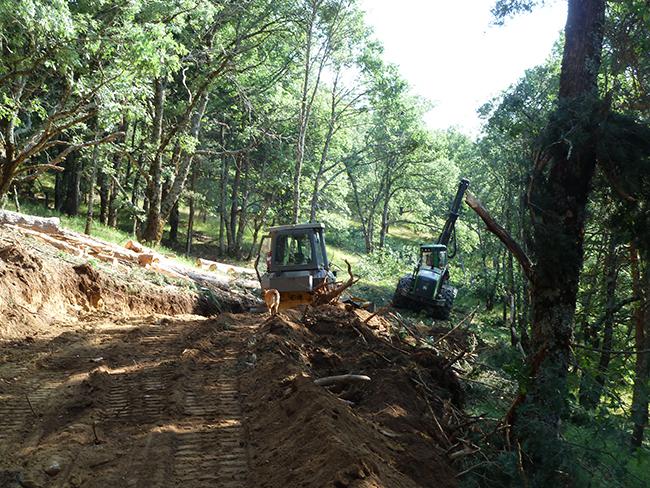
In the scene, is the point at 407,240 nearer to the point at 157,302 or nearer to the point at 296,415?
the point at 157,302

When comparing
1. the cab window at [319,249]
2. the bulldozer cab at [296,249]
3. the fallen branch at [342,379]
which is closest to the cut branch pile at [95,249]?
the bulldozer cab at [296,249]

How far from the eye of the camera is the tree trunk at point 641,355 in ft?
20.4

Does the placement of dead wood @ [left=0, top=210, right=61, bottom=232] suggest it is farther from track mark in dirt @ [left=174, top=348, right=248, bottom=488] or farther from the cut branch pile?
track mark in dirt @ [left=174, top=348, right=248, bottom=488]

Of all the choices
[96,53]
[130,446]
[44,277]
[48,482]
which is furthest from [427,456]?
[96,53]

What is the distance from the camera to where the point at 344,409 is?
595 centimetres

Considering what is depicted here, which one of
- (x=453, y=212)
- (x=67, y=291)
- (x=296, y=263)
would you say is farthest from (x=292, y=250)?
(x=453, y=212)

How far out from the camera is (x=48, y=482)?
4348 mm

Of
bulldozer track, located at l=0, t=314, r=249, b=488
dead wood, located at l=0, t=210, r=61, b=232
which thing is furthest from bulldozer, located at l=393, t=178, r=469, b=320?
bulldozer track, located at l=0, t=314, r=249, b=488

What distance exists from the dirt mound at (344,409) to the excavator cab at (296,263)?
3.01m

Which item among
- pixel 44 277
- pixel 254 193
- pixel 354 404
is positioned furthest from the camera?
pixel 254 193

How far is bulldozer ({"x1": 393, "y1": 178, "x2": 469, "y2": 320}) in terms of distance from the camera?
19516 mm

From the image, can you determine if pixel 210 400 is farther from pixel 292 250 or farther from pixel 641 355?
pixel 641 355

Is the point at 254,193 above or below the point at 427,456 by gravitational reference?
above

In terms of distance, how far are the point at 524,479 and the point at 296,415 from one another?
2223 mm
